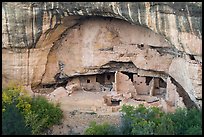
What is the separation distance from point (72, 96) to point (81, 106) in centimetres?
90

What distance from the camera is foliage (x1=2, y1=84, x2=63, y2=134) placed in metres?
15.1

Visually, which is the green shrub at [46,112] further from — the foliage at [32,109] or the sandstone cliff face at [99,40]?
the sandstone cliff face at [99,40]

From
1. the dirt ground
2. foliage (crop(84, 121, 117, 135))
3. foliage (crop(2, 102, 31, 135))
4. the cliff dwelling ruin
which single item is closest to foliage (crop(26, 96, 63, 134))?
the dirt ground

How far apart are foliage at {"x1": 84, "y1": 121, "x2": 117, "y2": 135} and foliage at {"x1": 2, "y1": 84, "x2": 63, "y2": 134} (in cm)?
123

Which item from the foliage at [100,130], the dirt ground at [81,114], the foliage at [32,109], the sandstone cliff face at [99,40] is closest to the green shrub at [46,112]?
the foliage at [32,109]

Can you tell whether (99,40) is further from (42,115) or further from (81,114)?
(42,115)

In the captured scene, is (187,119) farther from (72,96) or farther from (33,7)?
(33,7)

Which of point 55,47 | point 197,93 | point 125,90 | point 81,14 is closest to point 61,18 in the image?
point 81,14

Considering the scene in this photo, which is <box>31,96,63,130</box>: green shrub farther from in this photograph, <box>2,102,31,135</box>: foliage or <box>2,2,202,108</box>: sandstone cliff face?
<box>2,2,202,108</box>: sandstone cliff face

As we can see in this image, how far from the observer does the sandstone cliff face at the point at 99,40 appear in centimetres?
1486

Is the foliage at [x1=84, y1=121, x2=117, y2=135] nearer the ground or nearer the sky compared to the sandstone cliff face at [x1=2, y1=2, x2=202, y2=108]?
nearer the ground

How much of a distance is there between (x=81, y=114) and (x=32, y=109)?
128 cm

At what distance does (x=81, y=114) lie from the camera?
1597 centimetres

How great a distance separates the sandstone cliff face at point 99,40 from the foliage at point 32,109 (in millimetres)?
1286
